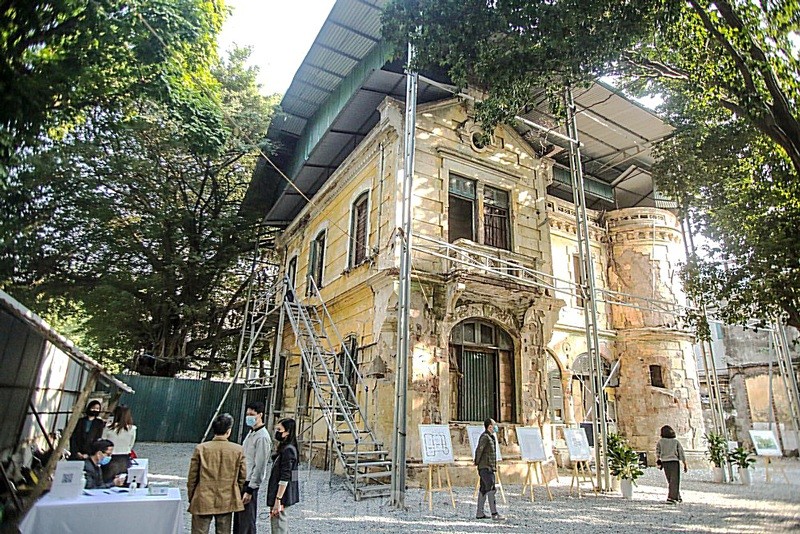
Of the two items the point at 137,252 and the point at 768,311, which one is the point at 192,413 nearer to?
the point at 137,252

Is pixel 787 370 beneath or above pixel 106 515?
above

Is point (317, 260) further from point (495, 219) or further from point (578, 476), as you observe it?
point (578, 476)

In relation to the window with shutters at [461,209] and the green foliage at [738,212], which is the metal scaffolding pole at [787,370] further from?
the window with shutters at [461,209]

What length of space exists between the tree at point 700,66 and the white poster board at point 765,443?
451 cm

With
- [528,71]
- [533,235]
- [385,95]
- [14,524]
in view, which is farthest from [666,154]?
[14,524]

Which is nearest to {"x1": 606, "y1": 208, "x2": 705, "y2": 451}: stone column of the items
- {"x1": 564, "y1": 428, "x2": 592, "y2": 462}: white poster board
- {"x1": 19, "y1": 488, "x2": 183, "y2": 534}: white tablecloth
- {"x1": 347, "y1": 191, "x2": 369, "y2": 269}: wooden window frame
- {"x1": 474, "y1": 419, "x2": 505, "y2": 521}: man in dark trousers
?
{"x1": 564, "y1": 428, "x2": 592, "y2": 462}: white poster board

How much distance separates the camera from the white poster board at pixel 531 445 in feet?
28.8

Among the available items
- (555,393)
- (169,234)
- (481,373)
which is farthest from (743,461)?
(169,234)

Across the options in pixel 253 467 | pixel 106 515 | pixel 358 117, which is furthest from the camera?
pixel 358 117

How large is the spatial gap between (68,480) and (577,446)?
29.2 feet

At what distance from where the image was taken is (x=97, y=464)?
5.44 metres

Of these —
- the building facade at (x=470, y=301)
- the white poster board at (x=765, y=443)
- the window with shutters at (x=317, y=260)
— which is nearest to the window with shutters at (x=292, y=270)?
the building facade at (x=470, y=301)

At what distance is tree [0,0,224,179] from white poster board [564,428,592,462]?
32.9ft

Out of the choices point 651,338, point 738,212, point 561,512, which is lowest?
point 561,512
